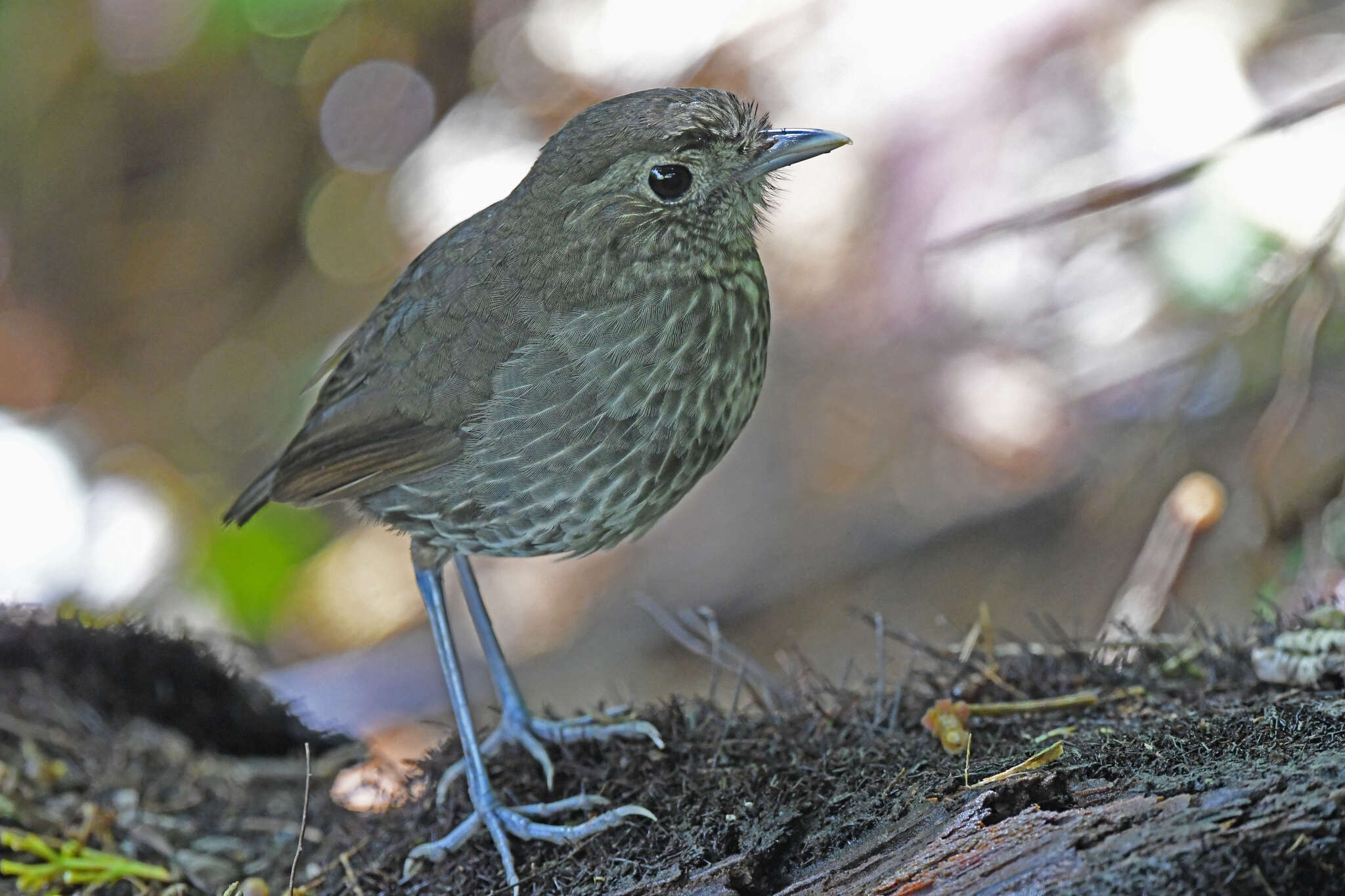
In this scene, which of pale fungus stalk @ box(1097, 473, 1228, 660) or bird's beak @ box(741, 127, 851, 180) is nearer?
bird's beak @ box(741, 127, 851, 180)

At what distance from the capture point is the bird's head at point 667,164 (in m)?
2.82

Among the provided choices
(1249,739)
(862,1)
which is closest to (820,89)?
(862,1)

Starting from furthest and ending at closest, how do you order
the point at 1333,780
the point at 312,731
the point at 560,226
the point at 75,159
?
the point at 75,159 → the point at 312,731 → the point at 560,226 → the point at 1333,780

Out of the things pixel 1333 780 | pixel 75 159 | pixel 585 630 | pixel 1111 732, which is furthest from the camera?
pixel 75 159

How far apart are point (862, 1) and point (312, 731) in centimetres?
470

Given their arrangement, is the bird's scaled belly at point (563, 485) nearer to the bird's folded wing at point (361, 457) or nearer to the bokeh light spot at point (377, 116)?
the bird's folded wing at point (361, 457)

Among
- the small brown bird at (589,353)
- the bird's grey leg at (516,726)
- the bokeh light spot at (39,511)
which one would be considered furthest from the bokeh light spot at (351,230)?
the small brown bird at (589,353)

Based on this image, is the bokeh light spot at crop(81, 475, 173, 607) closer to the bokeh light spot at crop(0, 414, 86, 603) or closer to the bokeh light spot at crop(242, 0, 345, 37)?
the bokeh light spot at crop(0, 414, 86, 603)

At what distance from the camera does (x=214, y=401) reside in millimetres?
6953

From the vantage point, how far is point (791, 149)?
2.88 meters

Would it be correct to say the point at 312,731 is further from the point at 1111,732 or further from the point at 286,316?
the point at 286,316

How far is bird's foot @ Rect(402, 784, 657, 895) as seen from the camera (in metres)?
2.65

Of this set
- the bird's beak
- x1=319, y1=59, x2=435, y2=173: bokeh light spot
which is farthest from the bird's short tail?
x1=319, y1=59, x2=435, y2=173: bokeh light spot

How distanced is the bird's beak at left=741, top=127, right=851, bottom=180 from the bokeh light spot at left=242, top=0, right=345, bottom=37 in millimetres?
4190
